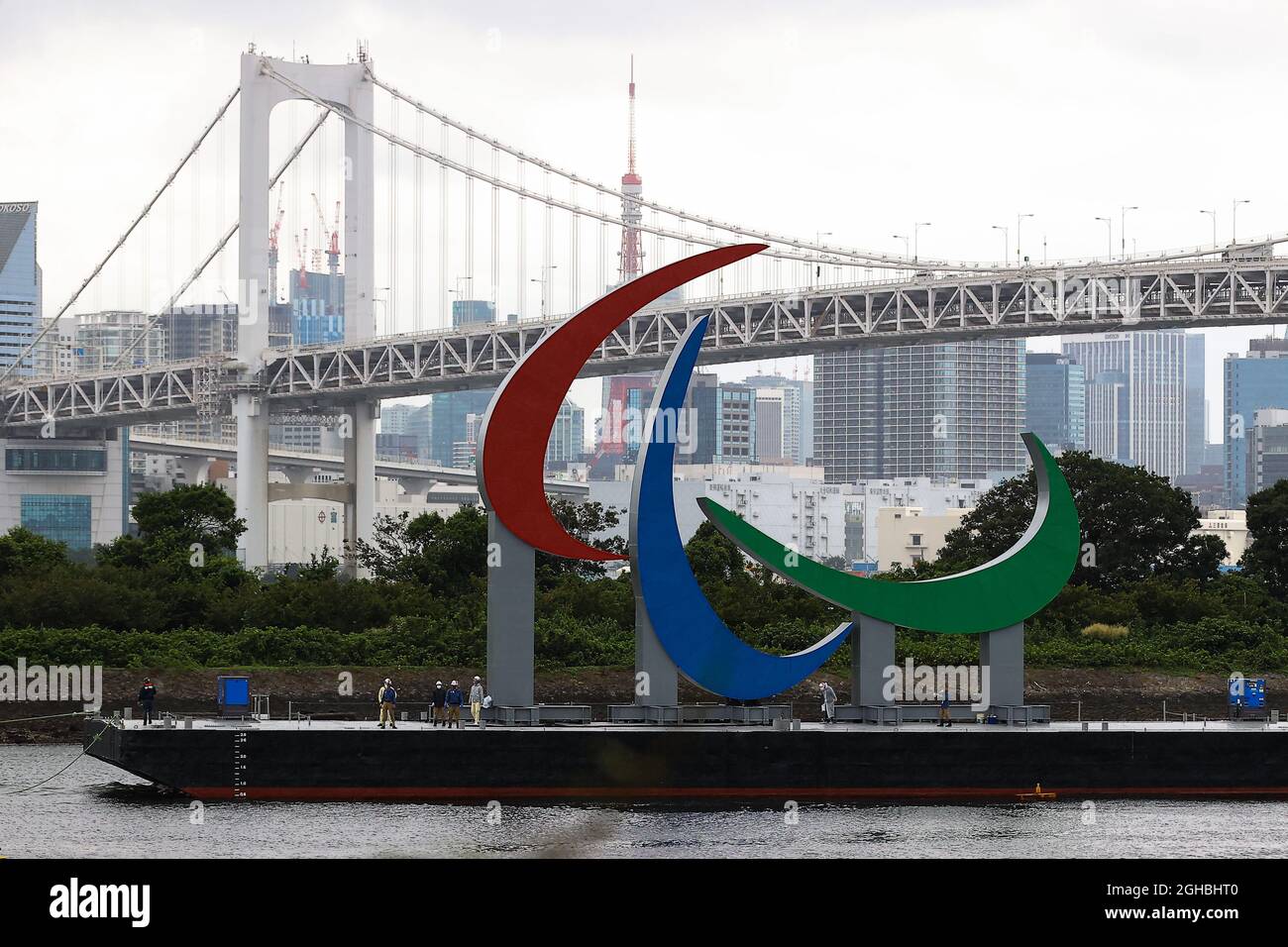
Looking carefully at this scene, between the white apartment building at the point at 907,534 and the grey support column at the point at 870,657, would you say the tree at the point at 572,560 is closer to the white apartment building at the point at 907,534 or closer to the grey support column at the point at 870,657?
the grey support column at the point at 870,657

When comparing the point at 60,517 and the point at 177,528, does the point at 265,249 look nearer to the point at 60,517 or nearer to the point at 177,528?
the point at 177,528

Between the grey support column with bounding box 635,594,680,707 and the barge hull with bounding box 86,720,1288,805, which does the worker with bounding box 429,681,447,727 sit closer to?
the barge hull with bounding box 86,720,1288,805

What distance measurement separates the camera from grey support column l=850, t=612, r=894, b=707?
37.0 meters

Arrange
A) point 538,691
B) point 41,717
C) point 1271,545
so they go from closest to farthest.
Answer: point 41,717, point 538,691, point 1271,545

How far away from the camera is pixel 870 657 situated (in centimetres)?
3731

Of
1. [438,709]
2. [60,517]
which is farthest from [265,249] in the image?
[438,709]

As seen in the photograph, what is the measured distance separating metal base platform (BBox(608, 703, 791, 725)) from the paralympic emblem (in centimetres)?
81

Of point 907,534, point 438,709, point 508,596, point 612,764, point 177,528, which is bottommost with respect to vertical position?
point 612,764

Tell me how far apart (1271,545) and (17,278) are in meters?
122

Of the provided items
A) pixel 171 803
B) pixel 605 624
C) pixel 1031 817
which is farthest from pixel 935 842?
pixel 605 624

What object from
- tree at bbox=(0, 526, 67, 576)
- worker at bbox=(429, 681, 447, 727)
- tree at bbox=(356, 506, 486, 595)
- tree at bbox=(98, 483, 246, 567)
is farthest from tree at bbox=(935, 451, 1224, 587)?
worker at bbox=(429, 681, 447, 727)

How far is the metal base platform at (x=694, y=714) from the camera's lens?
3709 centimetres

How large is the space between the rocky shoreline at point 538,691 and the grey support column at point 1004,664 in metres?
11.5
